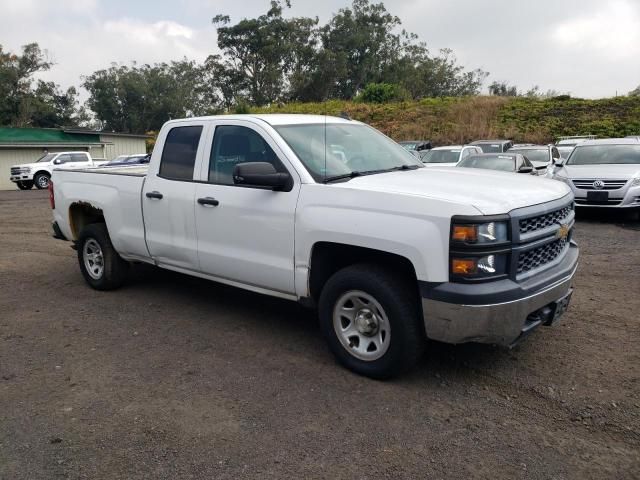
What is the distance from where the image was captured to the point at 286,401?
3.58m

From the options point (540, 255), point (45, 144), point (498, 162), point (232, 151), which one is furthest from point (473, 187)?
point (45, 144)

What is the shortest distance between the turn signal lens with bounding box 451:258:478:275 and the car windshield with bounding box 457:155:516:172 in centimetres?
954

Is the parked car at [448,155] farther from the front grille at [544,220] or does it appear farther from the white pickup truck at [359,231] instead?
the front grille at [544,220]

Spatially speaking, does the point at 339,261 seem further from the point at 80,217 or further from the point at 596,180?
the point at 596,180

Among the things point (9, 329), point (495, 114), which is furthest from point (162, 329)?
point (495, 114)

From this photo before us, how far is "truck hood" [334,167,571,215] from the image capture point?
11.2ft

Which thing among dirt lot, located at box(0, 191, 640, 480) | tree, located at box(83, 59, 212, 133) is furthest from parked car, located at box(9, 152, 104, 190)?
tree, located at box(83, 59, 212, 133)

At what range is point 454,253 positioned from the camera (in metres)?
3.29

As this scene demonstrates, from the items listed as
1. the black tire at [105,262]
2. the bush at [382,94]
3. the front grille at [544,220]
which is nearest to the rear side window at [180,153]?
the black tire at [105,262]

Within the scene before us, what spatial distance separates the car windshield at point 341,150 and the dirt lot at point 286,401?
1525 millimetres

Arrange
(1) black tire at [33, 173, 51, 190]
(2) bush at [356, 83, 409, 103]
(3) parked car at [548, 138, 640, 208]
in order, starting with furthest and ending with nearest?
(2) bush at [356, 83, 409, 103], (1) black tire at [33, 173, 51, 190], (3) parked car at [548, 138, 640, 208]

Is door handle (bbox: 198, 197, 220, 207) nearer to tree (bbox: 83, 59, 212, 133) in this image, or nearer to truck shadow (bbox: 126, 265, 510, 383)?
truck shadow (bbox: 126, 265, 510, 383)

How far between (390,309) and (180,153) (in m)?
2.72

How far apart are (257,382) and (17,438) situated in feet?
5.02
